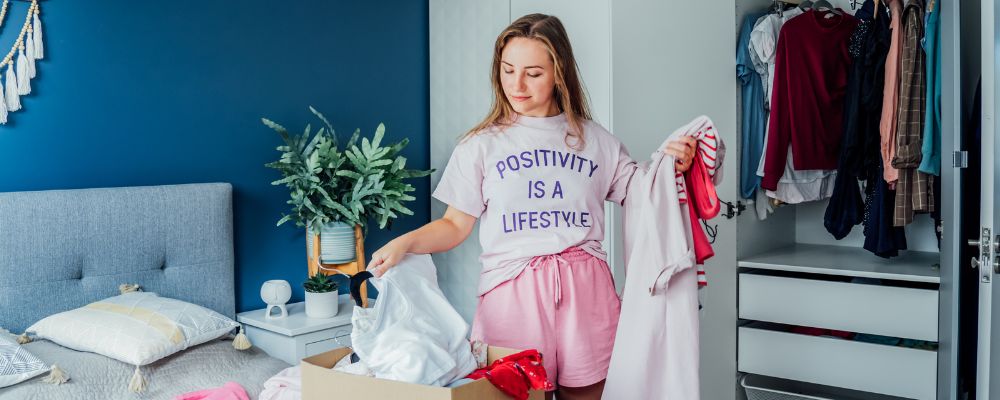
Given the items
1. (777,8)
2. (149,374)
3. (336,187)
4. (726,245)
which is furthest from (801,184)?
(149,374)

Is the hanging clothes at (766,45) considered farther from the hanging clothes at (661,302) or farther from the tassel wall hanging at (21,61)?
the tassel wall hanging at (21,61)

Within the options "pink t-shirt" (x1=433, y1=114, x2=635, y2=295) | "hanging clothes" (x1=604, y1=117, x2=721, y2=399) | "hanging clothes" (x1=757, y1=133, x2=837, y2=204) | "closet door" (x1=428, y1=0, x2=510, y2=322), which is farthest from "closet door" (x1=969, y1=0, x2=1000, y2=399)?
"closet door" (x1=428, y1=0, x2=510, y2=322)

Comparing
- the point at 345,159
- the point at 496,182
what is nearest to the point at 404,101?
the point at 345,159

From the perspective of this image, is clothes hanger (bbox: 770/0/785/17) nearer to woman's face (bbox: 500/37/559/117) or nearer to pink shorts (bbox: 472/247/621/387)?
woman's face (bbox: 500/37/559/117)

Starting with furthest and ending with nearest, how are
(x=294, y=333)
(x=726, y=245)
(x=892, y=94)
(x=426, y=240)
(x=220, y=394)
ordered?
(x=726, y=245), (x=892, y=94), (x=294, y=333), (x=220, y=394), (x=426, y=240)

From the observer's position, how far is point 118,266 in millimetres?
2404

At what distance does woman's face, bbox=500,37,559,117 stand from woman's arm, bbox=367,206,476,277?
28 centimetres

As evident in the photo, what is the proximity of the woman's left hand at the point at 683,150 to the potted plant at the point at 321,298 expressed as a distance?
1374mm

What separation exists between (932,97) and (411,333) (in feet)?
7.00

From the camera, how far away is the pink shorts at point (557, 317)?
5.50ft

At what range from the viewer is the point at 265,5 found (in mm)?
2867

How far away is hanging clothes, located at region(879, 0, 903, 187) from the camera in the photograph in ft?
9.26

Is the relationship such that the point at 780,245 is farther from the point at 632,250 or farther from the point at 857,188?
the point at 632,250

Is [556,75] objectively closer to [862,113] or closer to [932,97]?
[932,97]
